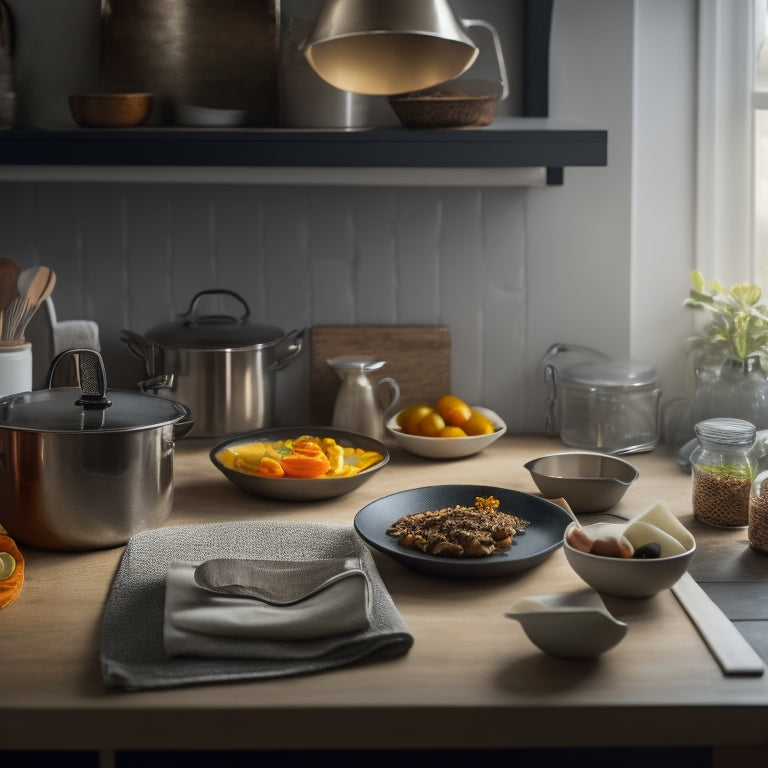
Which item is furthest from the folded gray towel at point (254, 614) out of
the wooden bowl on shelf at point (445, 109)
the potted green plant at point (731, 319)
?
the potted green plant at point (731, 319)

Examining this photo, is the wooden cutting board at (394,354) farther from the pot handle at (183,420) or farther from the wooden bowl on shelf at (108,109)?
the wooden bowl on shelf at (108,109)

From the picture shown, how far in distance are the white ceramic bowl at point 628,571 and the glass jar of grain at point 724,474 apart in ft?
0.94

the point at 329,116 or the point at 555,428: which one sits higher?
the point at 329,116

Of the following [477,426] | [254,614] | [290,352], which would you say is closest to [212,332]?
[290,352]

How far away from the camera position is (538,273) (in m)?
2.08

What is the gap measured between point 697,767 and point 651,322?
1064 millimetres

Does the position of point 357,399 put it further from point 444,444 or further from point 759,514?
point 759,514

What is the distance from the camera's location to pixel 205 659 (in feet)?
3.60

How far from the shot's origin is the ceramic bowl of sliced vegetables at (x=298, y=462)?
1.61 metres

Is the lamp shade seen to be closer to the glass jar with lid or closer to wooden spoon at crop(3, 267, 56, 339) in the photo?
wooden spoon at crop(3, 267, 56, 339)

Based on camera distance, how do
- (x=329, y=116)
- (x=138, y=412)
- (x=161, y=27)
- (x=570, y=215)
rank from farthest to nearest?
(x=570, y=215)
(x=161, y=27)
(x=329, y=116)
(x=138, y=412)

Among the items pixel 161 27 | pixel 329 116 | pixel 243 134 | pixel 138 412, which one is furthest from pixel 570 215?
pixel 138 412

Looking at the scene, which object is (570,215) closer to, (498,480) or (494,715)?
(498,480)

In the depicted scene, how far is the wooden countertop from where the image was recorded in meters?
1.01
